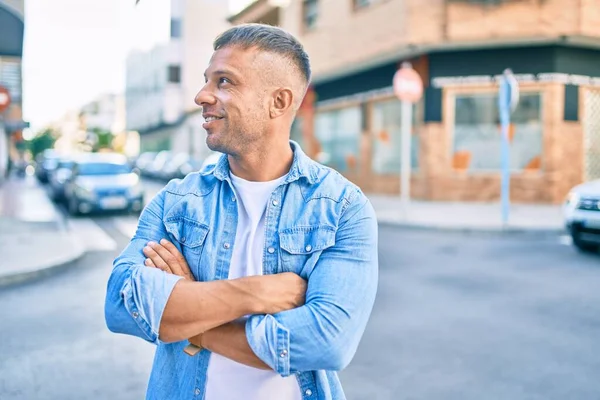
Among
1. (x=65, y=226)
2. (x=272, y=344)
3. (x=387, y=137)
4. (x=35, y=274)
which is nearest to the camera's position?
(x=272, y=344)

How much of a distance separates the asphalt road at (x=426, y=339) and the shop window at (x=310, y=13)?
17866 mm

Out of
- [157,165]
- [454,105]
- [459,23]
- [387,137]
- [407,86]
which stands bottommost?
[157,165]

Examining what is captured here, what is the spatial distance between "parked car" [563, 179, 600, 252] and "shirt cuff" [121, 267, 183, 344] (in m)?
8.48

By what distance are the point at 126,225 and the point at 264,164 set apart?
12.7 metres

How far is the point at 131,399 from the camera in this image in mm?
3715

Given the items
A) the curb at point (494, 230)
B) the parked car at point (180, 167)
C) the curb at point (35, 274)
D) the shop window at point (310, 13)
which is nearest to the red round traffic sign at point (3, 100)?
the curb at point (35, 274)

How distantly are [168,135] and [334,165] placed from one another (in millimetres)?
33390

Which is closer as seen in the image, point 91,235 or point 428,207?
point 91,235

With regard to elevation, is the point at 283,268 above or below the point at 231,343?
above

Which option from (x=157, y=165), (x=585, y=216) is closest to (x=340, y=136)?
(x=157, y=165)

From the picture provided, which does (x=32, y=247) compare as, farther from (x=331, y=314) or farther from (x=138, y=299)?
(x=331, y=314)

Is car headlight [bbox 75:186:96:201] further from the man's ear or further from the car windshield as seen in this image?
the man's ear

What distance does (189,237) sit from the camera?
1.84 metres

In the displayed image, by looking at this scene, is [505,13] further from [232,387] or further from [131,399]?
[232,387]
